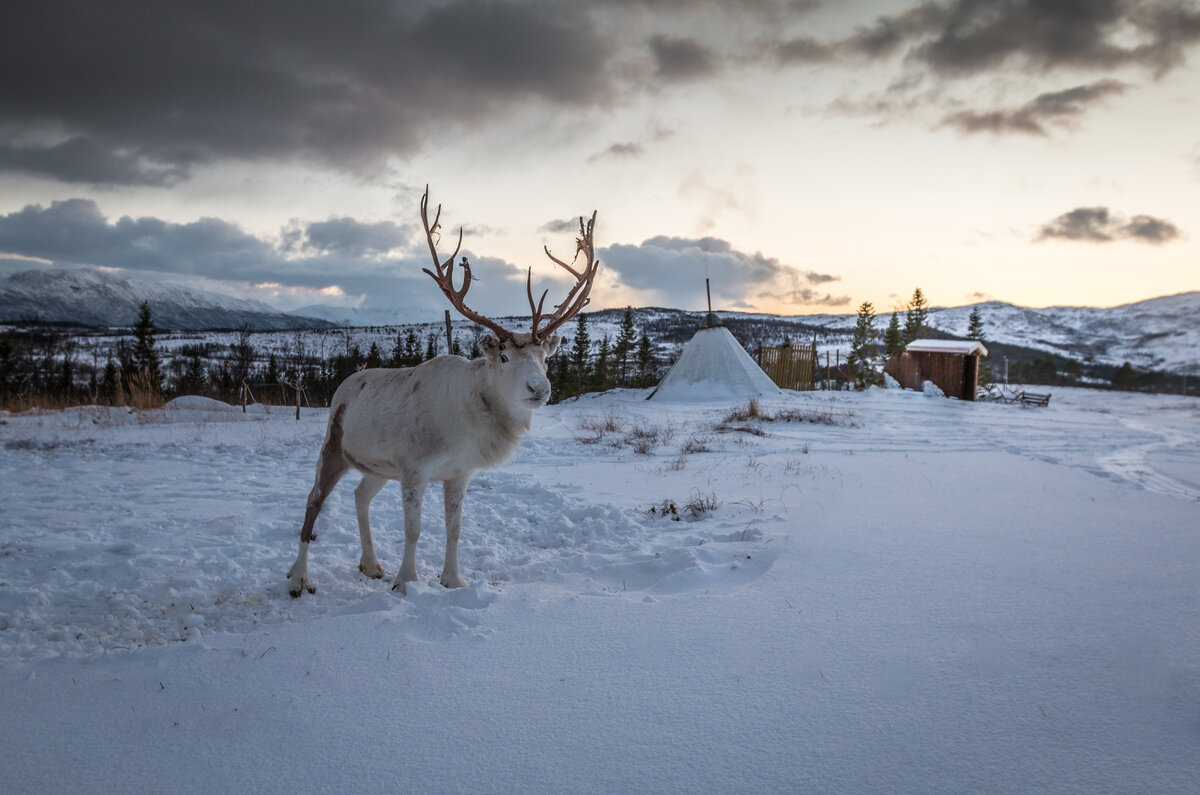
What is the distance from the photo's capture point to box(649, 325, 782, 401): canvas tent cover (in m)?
20.8

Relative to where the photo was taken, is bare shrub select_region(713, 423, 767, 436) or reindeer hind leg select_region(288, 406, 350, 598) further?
bare shrub select_region(713, 423, 767, 436)

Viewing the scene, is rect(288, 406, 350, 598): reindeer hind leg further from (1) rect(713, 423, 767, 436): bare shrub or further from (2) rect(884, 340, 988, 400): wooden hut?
(2) rect(884, 340, 988, 400): wooden hut

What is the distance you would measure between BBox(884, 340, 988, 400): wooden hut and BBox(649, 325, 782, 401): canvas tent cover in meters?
12.1

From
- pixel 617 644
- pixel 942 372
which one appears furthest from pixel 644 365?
pixel 617 644

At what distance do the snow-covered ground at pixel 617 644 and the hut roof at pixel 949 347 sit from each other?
24609 mm

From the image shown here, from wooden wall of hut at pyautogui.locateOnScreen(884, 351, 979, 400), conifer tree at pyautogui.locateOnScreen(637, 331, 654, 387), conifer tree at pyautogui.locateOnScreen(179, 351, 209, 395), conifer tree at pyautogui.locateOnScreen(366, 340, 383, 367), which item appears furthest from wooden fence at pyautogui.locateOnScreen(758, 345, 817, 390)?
conifer tree at pyautogui.locateOnScreen(179, 351, 209, 395)

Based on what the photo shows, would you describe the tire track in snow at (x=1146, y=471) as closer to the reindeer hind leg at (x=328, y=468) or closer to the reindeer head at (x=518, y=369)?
the reindeer head at (x=518, y=369)

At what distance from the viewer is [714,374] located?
21.8m

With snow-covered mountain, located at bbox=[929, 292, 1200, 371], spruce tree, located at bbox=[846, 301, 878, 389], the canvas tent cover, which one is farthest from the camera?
snow-covered mountain, located at bbox=[929, 292, 1200, 371]

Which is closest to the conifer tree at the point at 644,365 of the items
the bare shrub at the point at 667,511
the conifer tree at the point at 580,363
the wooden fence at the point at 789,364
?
the conifer tree at the point at 580,363

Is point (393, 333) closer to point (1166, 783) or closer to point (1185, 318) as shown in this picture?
point (1166, 783)

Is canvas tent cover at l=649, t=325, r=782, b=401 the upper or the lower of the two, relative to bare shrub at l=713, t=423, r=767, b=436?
upper

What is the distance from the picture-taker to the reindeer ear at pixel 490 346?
3613 millimetres

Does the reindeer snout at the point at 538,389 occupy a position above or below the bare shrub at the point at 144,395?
above
